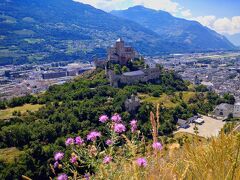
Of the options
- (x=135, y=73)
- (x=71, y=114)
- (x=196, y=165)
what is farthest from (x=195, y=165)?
(x=135, y=73)

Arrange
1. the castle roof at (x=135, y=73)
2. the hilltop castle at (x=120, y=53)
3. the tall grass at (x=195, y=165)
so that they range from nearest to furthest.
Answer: the tall grass at (x=195, y=165) < the castle roof at (x=135, y=73) < the hilltop castle at (x=120, y=53)

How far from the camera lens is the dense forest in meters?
24.1

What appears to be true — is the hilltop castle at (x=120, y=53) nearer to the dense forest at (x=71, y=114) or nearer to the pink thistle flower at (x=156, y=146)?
the dense forest at (x=71, y=114)

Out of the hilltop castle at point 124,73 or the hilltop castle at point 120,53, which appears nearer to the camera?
the hilltop castle at point 124,73

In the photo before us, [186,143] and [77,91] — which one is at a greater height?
[186,143]

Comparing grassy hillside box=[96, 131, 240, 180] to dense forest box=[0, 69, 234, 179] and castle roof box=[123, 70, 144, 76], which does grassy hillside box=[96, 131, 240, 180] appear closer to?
dense forest box=[0, 69, 234, 179]

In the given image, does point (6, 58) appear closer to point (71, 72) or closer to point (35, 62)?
point (35, 62)

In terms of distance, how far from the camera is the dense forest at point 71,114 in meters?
24.1

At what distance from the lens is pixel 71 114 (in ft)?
107

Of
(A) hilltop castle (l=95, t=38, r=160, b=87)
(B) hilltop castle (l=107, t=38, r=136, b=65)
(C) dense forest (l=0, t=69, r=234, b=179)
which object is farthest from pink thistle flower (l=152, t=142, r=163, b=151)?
(B) hilltop castle (l=107, t=38, r=136, b=65)

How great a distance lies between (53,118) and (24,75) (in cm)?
6680

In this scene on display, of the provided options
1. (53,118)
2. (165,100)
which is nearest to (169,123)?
(165,100)

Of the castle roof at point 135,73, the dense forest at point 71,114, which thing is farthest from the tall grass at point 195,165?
the castle roof at point 135,73

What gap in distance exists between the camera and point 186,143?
7.52ft
